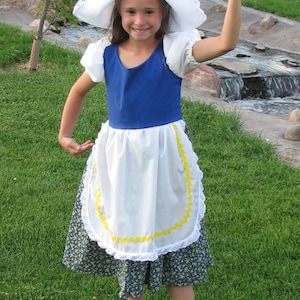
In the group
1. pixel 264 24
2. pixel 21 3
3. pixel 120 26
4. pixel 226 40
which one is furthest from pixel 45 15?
pixel 264 24

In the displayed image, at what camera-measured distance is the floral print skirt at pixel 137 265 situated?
7.40ft

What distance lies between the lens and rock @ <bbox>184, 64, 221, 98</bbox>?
7031 mm

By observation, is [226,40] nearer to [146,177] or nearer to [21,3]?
[146,177]

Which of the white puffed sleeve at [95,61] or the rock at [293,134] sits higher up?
the white puffed sleeve at [95,61]

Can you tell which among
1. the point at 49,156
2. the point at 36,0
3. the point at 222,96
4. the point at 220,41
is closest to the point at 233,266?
the point at 220,41

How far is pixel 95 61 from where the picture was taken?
2.25 meters

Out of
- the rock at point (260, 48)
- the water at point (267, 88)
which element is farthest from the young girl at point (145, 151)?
the rock at point (260, 48)

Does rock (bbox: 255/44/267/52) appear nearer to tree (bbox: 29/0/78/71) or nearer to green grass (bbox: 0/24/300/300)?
tree (bbox: 29/0/78/71)

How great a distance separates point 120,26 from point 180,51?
0.83ft

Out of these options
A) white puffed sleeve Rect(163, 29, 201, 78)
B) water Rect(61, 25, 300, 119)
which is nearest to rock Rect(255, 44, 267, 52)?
water Rect(61, 25, 300, 119)

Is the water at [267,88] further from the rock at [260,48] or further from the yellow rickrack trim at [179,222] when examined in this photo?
the yellow rickrack trim at [179,222]

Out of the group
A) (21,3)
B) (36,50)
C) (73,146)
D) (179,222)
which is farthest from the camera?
(21,3)

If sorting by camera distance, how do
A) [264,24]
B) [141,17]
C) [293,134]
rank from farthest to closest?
[264,24] → [293,134] → [141,17]

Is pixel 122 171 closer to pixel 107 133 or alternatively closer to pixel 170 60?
pixel 107 133
